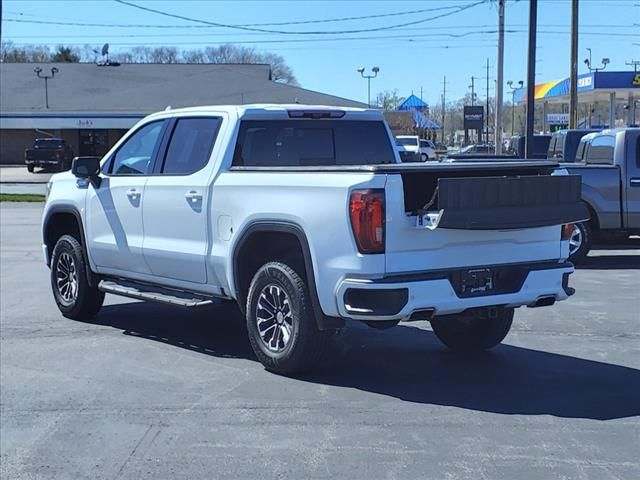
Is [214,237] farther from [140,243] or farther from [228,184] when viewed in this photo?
[140,243]

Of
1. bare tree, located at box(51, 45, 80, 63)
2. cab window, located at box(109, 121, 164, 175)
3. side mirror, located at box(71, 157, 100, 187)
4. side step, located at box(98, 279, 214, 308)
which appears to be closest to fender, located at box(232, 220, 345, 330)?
side step, located at box(98, 279, 214, 308)

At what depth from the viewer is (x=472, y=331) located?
753 centimetres

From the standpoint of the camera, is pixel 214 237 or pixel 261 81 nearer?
pixel 214 237

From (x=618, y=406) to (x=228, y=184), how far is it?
10.9ft

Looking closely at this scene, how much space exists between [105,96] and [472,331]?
170 feet

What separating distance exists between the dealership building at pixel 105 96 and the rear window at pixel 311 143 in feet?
139

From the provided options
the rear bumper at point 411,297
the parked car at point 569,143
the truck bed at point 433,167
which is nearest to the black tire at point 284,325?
the rear bumper at point 411,297

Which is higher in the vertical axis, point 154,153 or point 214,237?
point 154,153

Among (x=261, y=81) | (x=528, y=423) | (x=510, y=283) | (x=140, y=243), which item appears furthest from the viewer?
(x=261, y=81)

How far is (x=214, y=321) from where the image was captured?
9109mm

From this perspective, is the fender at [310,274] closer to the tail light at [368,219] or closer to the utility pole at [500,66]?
the tail light at [368,219]

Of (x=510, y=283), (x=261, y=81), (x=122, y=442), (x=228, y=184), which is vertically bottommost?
(x=122, y=442)

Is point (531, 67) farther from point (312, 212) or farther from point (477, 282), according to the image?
point (312, 212)

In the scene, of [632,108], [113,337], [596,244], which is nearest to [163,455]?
[113,337]
